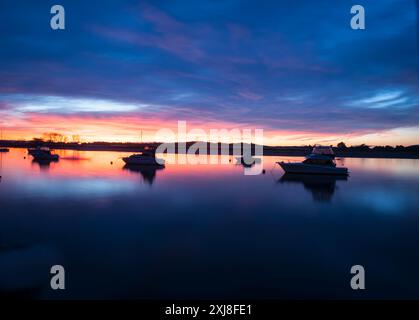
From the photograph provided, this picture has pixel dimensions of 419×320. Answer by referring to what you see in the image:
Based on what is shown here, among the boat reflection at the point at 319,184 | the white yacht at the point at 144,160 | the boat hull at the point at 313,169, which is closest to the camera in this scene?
the boat reflection at the point at 319,184

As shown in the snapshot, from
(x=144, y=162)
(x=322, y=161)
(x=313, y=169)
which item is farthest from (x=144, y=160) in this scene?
(x=322, y=161)

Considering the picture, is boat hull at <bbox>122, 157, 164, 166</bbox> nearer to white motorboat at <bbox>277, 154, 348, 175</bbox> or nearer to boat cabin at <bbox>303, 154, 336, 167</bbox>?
white motorboat at <bbox>277, 154, 348, 175</bbox>

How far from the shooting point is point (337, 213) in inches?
629

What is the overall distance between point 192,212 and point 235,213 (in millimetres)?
2556

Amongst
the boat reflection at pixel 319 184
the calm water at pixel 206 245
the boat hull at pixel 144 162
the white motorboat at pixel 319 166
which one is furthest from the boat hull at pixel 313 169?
the boat hull at pixel 144 162

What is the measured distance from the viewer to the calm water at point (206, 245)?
707 centimetres

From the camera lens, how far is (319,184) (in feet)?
89.1

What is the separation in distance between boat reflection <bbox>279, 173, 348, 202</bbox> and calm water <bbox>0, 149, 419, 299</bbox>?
55.7 inches

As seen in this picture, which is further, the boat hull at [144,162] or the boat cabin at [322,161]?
the boat hull at [144,162]

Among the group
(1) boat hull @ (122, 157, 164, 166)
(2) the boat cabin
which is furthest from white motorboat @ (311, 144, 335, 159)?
(1) boat hull @ (122, 157, 164, 166)

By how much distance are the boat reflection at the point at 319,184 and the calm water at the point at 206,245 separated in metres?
1.42

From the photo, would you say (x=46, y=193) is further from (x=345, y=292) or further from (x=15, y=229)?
(x=345, y=292)

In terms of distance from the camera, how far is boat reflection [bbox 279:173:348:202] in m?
21.1

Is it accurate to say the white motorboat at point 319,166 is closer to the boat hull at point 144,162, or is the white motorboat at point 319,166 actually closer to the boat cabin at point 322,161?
the boat cabin at point 322,161
